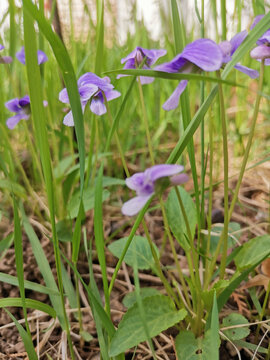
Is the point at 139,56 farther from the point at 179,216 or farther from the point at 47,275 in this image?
the point at 47,275

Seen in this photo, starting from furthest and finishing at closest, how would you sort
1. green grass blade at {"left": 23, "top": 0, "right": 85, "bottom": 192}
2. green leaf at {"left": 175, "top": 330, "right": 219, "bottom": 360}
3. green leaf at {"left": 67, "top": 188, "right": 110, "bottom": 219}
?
green leaf at {"left": 67, "top": 188, "right": 110, "bottom": 219}
green leaf at {"left": 175, "top": 330, "right": 219, "bottom": 360}
green grass blade at {"left": 23, "top": 0, "right": 85, "bottom": 192}

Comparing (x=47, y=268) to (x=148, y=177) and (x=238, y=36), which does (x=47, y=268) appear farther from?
(x=238, y=36)

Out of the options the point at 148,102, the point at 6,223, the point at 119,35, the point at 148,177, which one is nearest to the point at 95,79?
the point at 148,177

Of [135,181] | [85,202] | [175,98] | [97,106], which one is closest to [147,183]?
[135,181]

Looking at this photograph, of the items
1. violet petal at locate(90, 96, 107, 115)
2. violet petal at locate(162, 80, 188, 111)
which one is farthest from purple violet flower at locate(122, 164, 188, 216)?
violet petal at locate(90, 96, 107, 115)

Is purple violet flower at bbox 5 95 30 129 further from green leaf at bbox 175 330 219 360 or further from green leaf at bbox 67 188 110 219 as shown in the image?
green leaf at bbox 175 330 219 360

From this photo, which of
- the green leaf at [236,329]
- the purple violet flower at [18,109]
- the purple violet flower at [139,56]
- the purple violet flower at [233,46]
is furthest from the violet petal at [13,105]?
the green leaf at [236,329]
